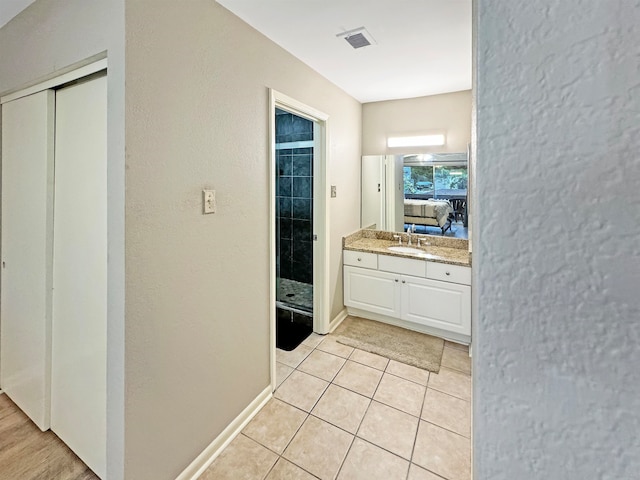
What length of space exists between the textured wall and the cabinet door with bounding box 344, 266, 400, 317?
2720 mm

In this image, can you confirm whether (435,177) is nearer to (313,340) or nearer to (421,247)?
(421,247)

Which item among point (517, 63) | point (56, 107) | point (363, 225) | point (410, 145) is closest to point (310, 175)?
point (363, 225)

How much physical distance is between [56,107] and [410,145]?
284 cm

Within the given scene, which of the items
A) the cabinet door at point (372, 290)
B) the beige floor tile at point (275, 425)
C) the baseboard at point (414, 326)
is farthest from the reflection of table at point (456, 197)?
the beige floor tile at point (275, 425)

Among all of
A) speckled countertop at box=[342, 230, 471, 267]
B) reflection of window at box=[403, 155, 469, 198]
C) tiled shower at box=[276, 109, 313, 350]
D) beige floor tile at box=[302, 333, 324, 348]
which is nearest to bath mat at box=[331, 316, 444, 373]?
beige floor tile at box=[302, 333, 324, 348]

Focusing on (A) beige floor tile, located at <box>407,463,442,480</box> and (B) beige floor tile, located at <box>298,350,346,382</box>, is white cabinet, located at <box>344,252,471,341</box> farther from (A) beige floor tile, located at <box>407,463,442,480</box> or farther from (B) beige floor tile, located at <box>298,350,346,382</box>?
(A) beige floor tile, located at <box>407,463,442,480</box>

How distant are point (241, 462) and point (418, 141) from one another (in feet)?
9.97

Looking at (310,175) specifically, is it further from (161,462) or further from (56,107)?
(161,462)

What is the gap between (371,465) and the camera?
62.8 inches

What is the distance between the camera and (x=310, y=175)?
3.47m

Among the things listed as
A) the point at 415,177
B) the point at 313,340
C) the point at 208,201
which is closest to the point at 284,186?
the point at 415,177

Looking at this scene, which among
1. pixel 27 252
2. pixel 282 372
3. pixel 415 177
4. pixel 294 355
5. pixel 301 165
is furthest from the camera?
pixel 301 165

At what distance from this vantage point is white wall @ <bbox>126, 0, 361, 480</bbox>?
1.24 meters

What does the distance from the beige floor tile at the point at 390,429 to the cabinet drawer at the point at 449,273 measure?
122 centimetres
